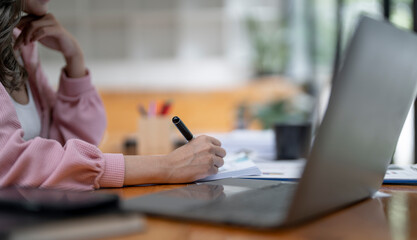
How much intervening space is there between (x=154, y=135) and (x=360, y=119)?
3.80ft

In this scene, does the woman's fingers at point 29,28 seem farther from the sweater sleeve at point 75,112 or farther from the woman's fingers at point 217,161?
the woman's fingers at point 217,161

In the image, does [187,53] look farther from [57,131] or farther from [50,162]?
[50,162]

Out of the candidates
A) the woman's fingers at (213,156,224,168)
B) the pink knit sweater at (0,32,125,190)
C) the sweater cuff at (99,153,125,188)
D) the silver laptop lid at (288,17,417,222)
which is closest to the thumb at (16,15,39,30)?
the pink knit sweater at (0,32,125,190)

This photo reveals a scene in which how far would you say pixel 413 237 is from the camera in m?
0.43

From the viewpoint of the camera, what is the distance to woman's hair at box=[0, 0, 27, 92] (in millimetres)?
844

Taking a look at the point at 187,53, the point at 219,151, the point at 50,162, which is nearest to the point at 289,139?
the point at 219,151

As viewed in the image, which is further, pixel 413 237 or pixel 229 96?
pixel 229 96

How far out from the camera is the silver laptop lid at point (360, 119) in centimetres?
44

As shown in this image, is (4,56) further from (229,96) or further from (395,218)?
(229,96)

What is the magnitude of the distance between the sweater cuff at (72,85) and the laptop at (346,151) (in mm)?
694

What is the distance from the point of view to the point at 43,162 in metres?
0.65

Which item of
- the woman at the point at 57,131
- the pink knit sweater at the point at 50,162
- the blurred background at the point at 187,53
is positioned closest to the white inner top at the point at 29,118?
the woman at the point at 57,131

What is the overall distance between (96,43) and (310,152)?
466 cm

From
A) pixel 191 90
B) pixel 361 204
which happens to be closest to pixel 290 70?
pixel 191 90
